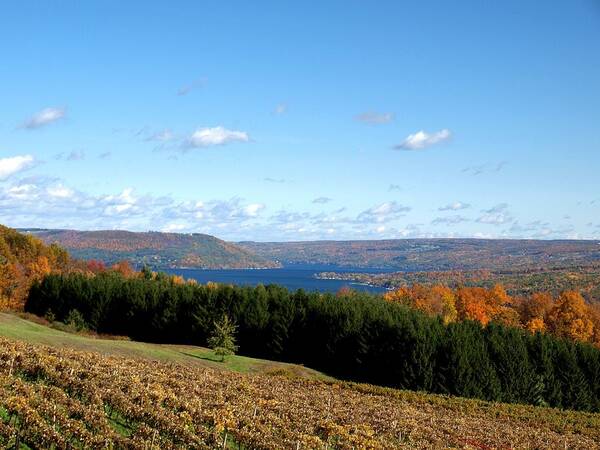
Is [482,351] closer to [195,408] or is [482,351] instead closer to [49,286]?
[195,408]

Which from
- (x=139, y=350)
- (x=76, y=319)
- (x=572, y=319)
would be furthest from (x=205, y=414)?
(x=572, y=319)

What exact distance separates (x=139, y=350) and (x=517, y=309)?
9854cm

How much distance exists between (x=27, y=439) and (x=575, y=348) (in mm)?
71740

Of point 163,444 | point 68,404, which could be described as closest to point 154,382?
point 68,404

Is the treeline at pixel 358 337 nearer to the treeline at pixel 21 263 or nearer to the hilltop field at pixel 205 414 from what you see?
the hilltop field at pixel 205 414

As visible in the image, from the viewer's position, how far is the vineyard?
2030 centimetres

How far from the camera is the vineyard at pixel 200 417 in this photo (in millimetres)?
20297

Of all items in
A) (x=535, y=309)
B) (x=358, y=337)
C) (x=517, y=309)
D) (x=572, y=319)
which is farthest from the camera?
(x=517, y=309)

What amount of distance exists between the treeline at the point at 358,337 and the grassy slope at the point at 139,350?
9.35 metres

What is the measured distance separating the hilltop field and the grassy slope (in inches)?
13.7

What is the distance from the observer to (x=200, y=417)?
25.5 metres

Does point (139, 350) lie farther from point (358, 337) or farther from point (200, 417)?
point (200, 417)

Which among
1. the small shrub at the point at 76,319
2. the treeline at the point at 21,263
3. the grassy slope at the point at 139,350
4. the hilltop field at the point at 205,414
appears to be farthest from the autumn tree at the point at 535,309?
the treeline at the point at 21,263

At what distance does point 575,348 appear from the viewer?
243 ft
